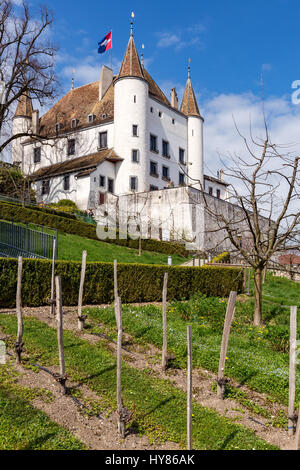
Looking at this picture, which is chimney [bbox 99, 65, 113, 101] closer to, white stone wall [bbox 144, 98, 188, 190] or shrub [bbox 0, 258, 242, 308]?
white stone wall [bbox 144, 98, 188, 190]

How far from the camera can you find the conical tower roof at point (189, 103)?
52.2 meters

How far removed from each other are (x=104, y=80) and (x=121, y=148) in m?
12.1

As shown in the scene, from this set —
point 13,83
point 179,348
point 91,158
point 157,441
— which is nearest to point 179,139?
point 91,158

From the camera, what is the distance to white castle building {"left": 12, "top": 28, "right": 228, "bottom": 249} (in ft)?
136

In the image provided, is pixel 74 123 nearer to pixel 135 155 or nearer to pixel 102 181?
pixel 135 155

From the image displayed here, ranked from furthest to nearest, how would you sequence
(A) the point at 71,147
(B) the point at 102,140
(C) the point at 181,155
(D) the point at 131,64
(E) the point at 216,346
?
(C) the point at 181,155 < (A) the point at 71,147 < (B) the point at 102,140 < (D) the point at 131,64 < (E) the point at 216,346

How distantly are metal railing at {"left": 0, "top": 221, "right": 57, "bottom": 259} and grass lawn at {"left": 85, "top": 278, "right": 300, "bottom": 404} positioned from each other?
14.3 feet

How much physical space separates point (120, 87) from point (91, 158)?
8.09 meters

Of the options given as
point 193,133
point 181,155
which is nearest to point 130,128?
point 181,155

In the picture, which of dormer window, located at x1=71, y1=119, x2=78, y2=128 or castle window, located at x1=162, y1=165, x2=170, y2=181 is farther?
dormer window, located at x1=71, y1=119, x2=78, y2=128

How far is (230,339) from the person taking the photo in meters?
11.0

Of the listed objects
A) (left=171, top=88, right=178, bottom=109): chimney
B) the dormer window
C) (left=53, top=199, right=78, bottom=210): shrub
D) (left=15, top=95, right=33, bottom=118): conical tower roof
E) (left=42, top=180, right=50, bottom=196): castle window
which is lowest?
(left=53, top=199, right=78, bottom=210): shrub

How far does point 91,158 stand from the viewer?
45.2 metres

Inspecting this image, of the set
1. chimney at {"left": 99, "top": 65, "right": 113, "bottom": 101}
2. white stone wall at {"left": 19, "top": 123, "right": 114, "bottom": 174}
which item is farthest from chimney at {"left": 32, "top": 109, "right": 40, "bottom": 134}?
chimney at {"left": 99, "top": 65, "right": 113, "bottom": 101}
